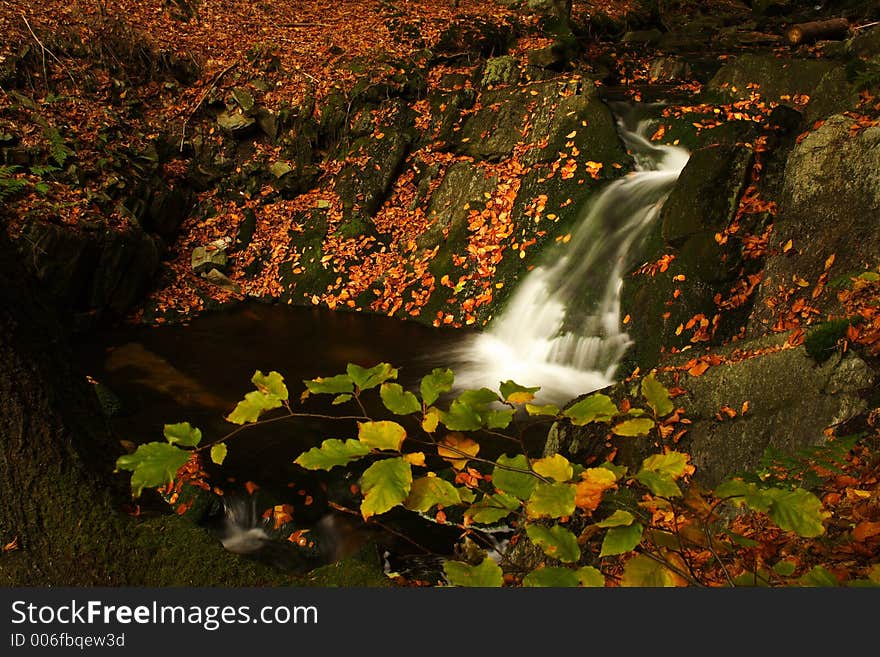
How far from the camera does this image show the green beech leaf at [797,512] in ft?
4.78

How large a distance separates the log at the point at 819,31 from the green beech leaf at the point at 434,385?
43.5 feet

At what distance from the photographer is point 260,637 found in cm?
158

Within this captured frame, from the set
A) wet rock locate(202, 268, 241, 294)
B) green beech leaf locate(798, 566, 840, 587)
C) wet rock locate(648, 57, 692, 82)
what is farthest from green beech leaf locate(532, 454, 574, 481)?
wet rock locate(648, 57, 692, 82)

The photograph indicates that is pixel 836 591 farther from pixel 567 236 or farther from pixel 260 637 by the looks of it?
pixel 567 236

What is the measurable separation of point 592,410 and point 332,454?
28.2 inches

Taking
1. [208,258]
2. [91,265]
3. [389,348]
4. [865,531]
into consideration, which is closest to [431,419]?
[865,531]

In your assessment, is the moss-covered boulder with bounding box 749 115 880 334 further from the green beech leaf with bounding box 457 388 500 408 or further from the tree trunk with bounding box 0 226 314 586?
the tree trunk with bounding box 0 226 314 586

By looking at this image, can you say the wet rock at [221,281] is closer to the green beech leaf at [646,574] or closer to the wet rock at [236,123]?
the wet rock at [236,123]

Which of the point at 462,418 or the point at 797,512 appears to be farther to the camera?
the point at 462,418

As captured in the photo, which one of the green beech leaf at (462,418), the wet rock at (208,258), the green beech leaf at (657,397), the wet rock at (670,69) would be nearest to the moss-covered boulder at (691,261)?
the green beech leaf at (657,397)

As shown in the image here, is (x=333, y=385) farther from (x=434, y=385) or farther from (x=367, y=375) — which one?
(x=434, y=385)

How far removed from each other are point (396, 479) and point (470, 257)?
25.1 ft

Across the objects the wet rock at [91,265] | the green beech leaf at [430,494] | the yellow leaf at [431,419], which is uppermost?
the wet rock at [91,265]

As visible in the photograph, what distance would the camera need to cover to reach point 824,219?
5.13 m
